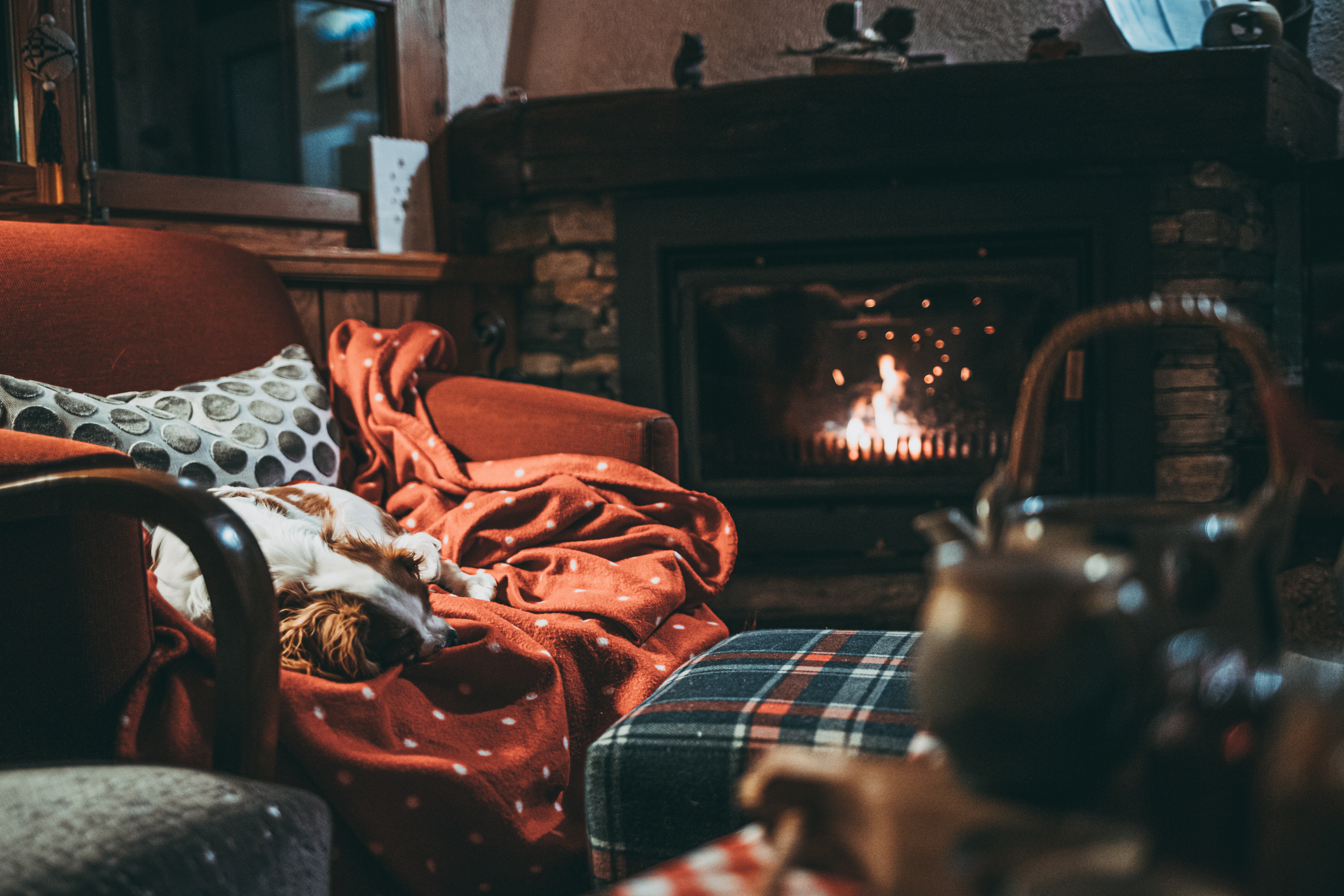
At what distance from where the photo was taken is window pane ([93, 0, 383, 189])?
8.36 ft

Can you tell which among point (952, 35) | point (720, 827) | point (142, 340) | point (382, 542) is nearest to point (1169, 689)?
point (720, 827)

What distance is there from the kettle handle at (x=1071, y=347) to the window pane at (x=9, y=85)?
7.98 feet

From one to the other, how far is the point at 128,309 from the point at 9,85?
33.9 inches

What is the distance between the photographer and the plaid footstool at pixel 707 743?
3.30 feet

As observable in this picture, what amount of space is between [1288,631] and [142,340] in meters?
2.76

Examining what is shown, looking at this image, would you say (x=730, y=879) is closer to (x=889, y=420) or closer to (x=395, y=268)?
(x=889, y=420)

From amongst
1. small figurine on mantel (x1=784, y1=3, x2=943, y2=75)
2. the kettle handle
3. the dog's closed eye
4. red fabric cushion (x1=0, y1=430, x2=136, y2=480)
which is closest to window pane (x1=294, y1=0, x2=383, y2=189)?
small figurine on mantel (x1=784, y1=3, x2=943, y2=75)

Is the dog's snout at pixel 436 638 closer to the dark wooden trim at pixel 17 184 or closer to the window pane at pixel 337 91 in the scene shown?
the dark wooden trim at pixel 17 184

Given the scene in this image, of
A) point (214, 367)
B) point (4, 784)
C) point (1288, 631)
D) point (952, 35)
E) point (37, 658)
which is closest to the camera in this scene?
point (4, 784)

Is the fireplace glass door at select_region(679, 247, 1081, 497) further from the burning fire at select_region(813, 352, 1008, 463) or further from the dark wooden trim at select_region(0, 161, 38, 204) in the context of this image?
the dark wooden trim at select_region(0, 161, 38, 204)

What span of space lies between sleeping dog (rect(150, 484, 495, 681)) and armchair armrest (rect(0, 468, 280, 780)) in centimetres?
25

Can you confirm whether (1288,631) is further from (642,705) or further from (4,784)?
(4,784)

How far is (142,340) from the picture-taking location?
6.12ft

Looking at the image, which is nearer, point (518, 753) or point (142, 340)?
point (518, 753)
